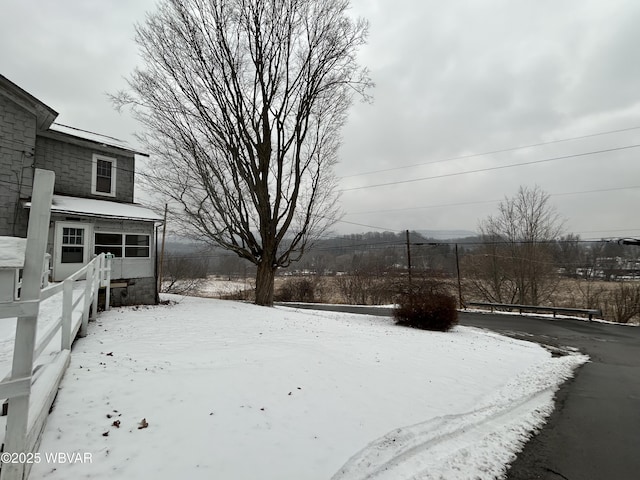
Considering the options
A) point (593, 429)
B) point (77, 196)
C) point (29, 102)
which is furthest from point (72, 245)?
point (593, 429)

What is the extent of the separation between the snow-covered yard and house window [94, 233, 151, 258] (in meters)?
6.13

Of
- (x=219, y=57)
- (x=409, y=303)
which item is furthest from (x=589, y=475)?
(x=219, y=57)

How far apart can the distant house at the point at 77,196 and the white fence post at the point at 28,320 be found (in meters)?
10.2

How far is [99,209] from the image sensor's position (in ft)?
35.8

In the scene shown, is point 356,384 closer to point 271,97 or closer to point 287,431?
point 287,431

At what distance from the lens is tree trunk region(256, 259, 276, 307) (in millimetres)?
13320

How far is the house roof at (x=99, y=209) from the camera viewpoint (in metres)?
9.97

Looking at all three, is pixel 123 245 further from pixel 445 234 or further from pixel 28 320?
pixel 445 234

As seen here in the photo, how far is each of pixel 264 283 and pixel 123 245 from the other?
5.53 meters

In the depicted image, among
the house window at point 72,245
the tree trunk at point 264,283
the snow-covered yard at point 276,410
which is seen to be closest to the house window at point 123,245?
the house window at point 72,245

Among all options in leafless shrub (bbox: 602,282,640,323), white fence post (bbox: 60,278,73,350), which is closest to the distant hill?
leafless shrub (bbox: 602,282,640,323)

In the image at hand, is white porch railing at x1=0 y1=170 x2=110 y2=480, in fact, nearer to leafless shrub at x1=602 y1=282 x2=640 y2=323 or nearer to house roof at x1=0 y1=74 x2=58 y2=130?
house roof at x1=0 y1=74 x2=58 y2=130

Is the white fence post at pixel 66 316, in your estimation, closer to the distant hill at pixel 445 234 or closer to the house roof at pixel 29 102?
the house roof at pixel 29 102

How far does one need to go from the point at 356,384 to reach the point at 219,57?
1301 cm
